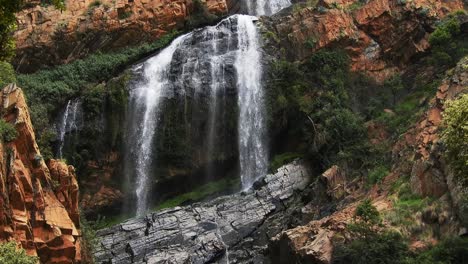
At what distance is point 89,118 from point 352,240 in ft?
64.7

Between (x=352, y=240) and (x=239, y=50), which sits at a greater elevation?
(x=239, y=50)

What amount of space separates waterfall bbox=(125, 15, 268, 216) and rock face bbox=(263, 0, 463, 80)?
8.82 feet

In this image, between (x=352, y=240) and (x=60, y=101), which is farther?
(x=60, y=101)

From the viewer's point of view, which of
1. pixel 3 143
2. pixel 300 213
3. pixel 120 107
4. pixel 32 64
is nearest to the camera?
pixel 3 143

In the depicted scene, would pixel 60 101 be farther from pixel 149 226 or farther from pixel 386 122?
pixel 386 122

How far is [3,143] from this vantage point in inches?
934

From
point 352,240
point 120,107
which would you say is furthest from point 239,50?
point 352,240

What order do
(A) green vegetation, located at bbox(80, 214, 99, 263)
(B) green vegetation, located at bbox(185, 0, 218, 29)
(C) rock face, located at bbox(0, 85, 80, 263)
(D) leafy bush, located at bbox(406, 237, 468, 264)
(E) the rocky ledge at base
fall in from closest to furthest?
(D) leafy bush, located at bbox(406, 237, 468, 264) → (C) rock face, located at bbox(0, 85, 80, 263) → (A) green vegetation, located at bbox(80, 214, 99, 263) → (E) the rocky ledge at base → (B) green vegetation, located at bbox(185, 0, 218, 29)

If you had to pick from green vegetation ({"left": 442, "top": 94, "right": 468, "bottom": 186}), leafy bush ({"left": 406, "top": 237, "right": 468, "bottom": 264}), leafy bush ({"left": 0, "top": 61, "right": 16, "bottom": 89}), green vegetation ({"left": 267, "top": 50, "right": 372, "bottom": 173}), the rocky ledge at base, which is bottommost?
leafy bush ({"left": 406, "top": 237, "right": 468, "bottom": 264})

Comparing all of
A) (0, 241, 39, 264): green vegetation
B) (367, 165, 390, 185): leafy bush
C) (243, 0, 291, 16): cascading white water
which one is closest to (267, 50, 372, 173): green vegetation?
(367, 165, 390, 185): leafy bush

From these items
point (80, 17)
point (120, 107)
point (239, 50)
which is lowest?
point (120, 107)

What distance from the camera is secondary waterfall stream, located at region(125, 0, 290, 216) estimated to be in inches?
1432

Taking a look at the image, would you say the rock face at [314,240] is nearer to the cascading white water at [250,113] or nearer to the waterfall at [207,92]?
the cascading white water at [250,113]

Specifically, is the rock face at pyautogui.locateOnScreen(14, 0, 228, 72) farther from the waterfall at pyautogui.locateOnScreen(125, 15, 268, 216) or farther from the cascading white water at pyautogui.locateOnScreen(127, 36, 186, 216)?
the cascading white water at pyautogui.locateOnScreen(127, 36, 186, 216)
